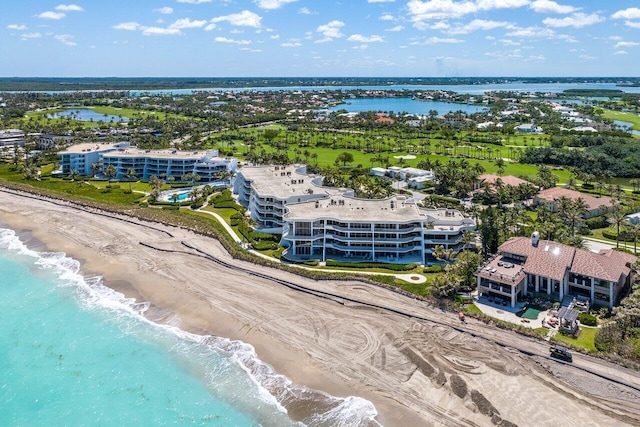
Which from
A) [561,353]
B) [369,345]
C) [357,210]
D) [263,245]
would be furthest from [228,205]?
[561,353]

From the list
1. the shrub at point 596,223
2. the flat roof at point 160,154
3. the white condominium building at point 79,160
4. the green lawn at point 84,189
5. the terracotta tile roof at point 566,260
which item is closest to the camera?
the terracotta tile roof at point 566,260

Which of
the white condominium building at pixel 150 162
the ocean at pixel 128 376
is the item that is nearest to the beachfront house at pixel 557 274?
the ocean at pixel 128 376

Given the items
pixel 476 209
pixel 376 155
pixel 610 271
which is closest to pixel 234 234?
pixel 476 209

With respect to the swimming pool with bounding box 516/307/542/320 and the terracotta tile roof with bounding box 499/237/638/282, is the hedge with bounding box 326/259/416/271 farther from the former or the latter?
the swimming pool with bounding box 516/307/542/320

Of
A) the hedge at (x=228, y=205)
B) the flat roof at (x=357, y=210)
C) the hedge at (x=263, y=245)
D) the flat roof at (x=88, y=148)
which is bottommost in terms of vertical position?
the hedge at (x=263, y=245)

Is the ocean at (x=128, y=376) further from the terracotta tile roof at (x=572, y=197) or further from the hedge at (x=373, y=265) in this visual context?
the terracotta tile roof at (x=572, y=197)

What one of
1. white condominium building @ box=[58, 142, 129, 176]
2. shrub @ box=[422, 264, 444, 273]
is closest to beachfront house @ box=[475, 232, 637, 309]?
shrub @ box=[422, 264, 444, 273]

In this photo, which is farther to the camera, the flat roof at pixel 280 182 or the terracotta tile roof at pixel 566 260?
the flat roof at pixel 280 182
